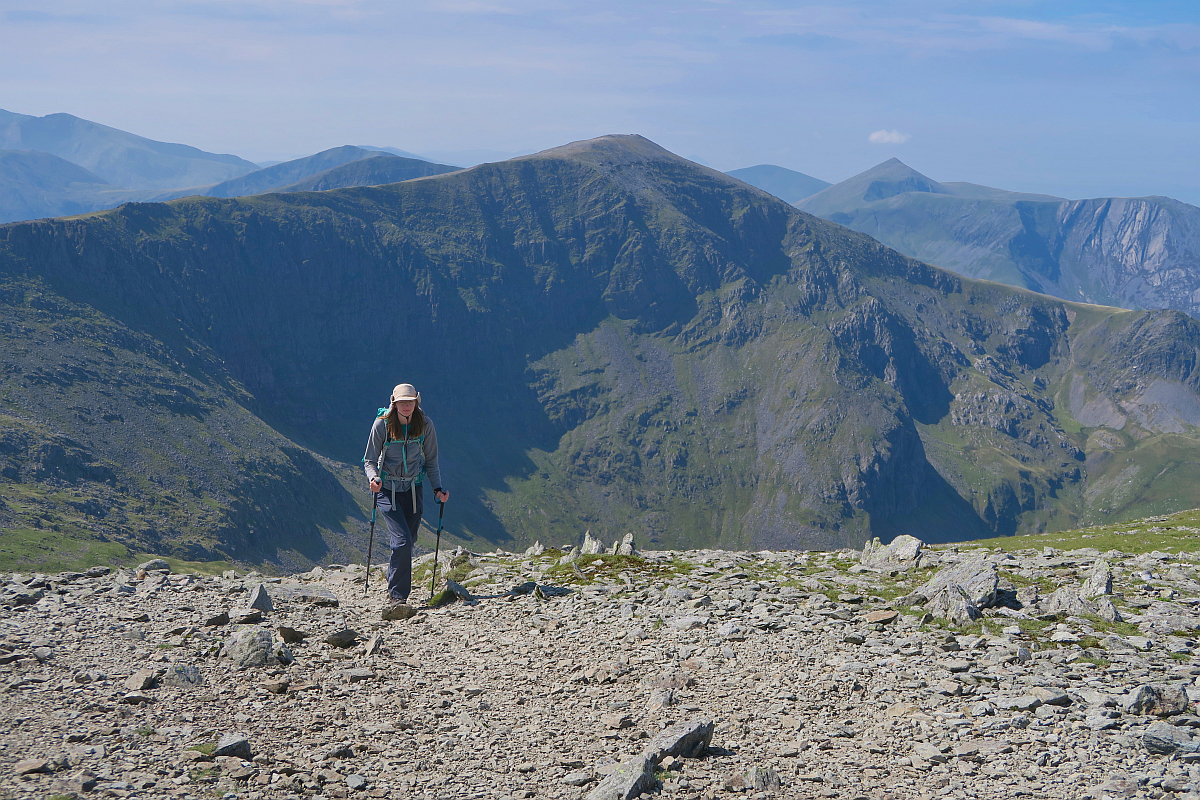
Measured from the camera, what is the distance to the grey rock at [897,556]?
71.9ft

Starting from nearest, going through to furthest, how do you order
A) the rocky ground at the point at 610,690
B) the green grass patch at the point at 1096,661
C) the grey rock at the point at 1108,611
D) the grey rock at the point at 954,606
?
the rocky ground at the point at 610,690 → the green grass patch at the point at 1096,661 → the grey rock at the point at 1108,611 → the grey rock at the point at 954,606

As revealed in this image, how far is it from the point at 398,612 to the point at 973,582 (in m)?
13.4

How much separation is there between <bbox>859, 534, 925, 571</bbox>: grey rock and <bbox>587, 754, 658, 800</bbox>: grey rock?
1477 centimetres

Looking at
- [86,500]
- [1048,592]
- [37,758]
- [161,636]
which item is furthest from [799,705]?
[86,500]

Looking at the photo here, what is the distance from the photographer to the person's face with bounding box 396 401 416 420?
53.9ft

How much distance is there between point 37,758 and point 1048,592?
19763mm

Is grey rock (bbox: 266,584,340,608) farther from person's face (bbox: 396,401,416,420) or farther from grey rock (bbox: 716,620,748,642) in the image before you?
grey rock (bbox: 716,620,748,642)

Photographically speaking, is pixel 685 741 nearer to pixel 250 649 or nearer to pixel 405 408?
pixel 250 649

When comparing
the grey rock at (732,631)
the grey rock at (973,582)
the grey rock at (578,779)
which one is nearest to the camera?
the grey rock at (578,779)

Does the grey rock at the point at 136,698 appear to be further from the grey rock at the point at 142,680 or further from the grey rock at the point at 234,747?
the grey rock at the point at 234,747

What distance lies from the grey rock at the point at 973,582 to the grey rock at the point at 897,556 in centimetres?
338

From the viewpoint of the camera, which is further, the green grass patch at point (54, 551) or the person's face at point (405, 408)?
the green grass patch at point (54, 551)

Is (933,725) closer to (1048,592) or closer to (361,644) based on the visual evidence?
(1048,592)

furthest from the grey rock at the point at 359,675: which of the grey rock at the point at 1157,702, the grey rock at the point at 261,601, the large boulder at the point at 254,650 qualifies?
the grey rock at the point at 1157,702
